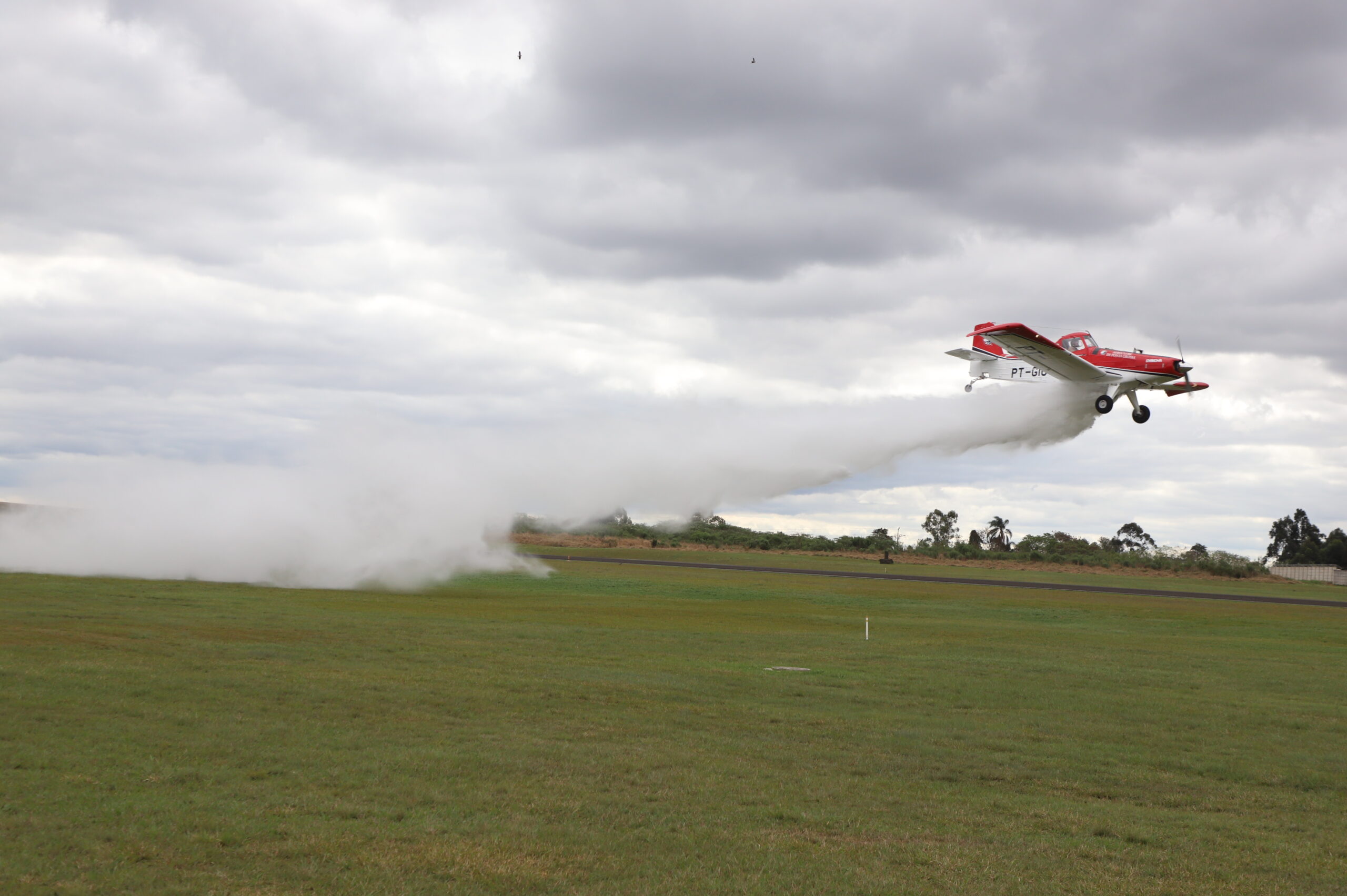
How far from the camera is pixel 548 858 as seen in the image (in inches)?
461

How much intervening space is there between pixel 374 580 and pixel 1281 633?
159ft

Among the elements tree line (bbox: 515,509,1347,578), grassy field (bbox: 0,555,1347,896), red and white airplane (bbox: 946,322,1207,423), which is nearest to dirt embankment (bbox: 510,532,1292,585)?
tree line (bbox: 515,509,1347,578)

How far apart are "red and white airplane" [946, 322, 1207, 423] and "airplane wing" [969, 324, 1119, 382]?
0.06 ft

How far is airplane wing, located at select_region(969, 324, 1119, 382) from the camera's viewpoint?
119 feet

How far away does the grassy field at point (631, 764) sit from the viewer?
37.9 ft

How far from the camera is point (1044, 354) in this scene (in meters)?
37.5

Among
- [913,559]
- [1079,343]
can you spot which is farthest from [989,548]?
[1079,343]

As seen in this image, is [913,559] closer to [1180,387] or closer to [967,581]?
[967,581]

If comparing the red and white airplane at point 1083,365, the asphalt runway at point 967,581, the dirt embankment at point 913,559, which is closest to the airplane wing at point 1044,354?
the red and white airplane at point 1083,365

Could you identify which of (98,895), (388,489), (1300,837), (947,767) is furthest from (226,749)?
(388,489)

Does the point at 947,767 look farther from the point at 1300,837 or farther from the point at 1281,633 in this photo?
the point at 1281,633

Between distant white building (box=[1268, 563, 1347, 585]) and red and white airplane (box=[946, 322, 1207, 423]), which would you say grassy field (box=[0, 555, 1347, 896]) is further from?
distant white building (box=[1268, 563, 1347, 585])

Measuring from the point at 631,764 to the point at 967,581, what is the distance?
75048 millimetres

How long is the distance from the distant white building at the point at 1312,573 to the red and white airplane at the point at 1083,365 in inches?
3763
